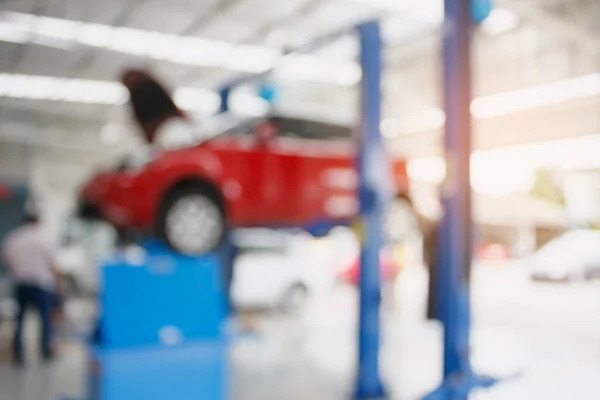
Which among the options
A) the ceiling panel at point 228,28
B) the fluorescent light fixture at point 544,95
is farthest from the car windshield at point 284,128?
the ceiling panel at point 228,28

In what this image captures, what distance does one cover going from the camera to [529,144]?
3.18 m

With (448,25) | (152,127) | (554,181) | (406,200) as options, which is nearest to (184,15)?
(152,127)

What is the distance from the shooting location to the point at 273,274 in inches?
346

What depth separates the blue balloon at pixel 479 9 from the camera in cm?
295

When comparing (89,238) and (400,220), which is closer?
(400,220)

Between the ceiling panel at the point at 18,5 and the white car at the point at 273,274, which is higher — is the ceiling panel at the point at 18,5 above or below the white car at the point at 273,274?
above

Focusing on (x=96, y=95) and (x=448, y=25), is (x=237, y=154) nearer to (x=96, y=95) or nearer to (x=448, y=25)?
(x=448, y=25)

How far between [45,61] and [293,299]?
17.4 ft

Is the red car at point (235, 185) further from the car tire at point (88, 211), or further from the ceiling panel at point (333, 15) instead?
the ceiling panel at point (333, 15)

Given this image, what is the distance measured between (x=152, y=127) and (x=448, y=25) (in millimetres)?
2501

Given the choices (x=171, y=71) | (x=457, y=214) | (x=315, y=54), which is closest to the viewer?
(x=457, y=214)

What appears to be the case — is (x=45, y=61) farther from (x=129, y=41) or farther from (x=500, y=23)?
(x=500, y=23)

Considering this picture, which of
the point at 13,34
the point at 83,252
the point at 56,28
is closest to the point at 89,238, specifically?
the point at 83,252

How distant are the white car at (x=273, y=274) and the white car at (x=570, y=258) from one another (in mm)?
6059
